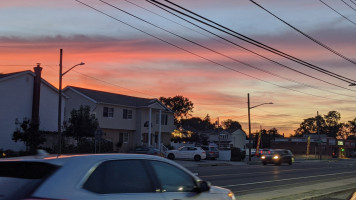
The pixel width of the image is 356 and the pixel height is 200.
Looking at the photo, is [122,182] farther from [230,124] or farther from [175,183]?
[230,124]

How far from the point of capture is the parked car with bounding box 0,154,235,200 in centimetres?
393

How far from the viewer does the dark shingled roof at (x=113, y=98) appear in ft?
162

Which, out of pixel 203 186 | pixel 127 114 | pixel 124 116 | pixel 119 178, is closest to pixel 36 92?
pixel 124 116

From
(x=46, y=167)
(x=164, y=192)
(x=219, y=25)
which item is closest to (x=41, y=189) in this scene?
(x=46, y=167)

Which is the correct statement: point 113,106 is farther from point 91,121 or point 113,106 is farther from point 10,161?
point 10,161

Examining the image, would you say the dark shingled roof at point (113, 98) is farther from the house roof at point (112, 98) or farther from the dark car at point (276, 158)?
the dark car at point (276, 158)

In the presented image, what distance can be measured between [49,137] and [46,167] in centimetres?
3557

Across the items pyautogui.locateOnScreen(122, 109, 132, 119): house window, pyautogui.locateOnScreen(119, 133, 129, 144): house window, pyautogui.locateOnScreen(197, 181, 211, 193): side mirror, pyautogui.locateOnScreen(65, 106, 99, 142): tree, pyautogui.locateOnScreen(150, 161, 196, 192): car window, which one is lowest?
pyautogui.locateOnScreen(197, 181, 211, 193): side mirror

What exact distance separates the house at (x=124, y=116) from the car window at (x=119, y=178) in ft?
143

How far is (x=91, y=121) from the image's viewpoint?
39156mm

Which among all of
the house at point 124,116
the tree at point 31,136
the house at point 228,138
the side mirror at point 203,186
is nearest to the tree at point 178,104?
the house at point 228,138

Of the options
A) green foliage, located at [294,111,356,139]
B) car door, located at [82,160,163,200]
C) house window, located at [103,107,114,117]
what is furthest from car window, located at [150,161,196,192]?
green foliage, located at [294,111,356,139]

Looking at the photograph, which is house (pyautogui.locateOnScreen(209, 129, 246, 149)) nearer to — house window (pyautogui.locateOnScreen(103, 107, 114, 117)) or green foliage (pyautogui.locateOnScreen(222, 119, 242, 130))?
house window (pyautogui.locateOnScreen(103, 107, 114, 117))

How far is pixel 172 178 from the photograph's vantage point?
17.6 feet
